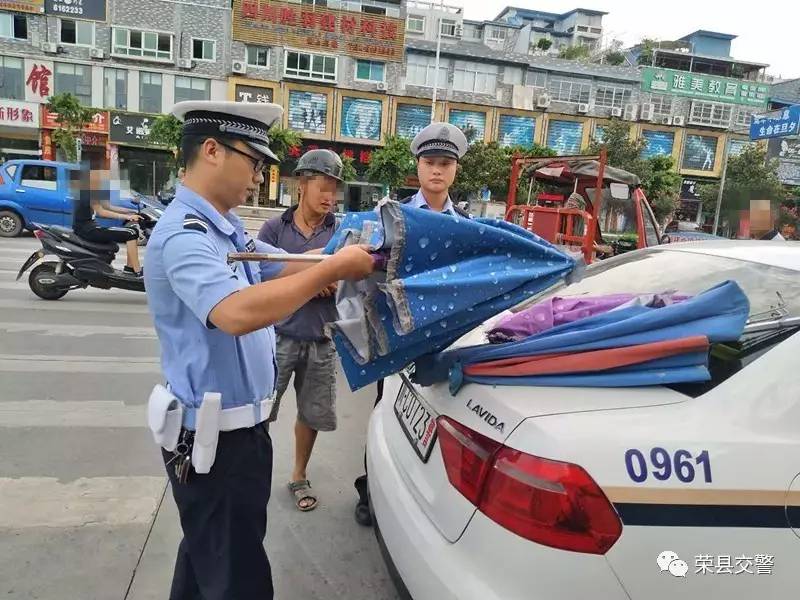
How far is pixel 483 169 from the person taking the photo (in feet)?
101

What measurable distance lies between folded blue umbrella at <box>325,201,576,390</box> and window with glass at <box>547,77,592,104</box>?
38584mm

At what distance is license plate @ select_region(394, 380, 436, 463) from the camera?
5.82 feet

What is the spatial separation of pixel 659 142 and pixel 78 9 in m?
34.9

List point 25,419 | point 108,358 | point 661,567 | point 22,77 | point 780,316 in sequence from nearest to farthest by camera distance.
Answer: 1. point 661,567
2. point 780,316
3. point 25,419
4. point 108,358
5. point 22,77

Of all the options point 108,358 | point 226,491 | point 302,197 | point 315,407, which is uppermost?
point 302,197

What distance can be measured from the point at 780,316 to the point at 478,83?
36773 mm

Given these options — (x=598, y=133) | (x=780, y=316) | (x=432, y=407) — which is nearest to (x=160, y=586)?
(x=432, y=407)

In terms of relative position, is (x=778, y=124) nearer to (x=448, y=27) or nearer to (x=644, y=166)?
(x=644, y=166)

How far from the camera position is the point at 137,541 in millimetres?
2543

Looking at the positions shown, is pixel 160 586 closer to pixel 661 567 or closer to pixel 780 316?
pixel 661 567

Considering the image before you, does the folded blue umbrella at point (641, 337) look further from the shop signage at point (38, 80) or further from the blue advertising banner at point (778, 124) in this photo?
the shop signage at point (38, 80)

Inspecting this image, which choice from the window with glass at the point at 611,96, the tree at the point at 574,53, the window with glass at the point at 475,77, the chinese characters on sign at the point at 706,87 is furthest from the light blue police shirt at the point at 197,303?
the tree at the point at 574,53

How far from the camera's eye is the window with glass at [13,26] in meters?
29.4

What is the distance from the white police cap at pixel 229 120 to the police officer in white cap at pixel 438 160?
139 cm
